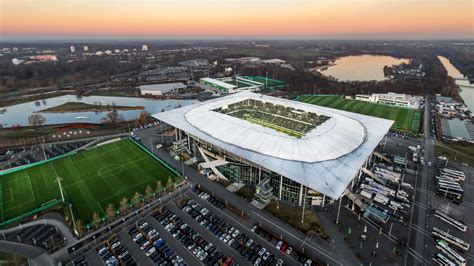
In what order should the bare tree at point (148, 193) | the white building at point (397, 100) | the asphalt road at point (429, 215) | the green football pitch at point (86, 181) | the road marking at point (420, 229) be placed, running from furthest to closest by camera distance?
the white building at point (397, 100)
the bare tree at point (148, 193)
the green football pitch at point (86, 181)
the road marking at point (420, 229)
the asphalt road at point (429, 215)

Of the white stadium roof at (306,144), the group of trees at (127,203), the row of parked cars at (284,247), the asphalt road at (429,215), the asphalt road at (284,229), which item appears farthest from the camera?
the white stadium roof at (306,144)

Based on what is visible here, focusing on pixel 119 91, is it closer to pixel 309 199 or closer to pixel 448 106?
pixel 309 199

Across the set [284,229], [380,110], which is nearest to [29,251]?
[284,229]

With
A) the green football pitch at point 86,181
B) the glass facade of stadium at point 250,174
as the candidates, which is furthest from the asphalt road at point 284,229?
the green football pitch at point 86,181

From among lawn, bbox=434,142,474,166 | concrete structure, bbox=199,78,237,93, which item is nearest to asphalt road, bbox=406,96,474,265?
lawn, bbox=434,142,474,166

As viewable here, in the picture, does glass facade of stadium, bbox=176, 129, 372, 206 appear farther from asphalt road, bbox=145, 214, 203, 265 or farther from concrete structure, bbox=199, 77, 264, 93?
concrete structure, bbox=199, 77, 264, 93

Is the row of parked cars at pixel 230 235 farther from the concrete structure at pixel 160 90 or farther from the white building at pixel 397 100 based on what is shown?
the white building at pixel 397 100

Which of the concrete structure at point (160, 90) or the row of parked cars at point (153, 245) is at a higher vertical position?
the concrete structure at point (160, 90)

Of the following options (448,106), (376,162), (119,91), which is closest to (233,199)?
(376,162)
